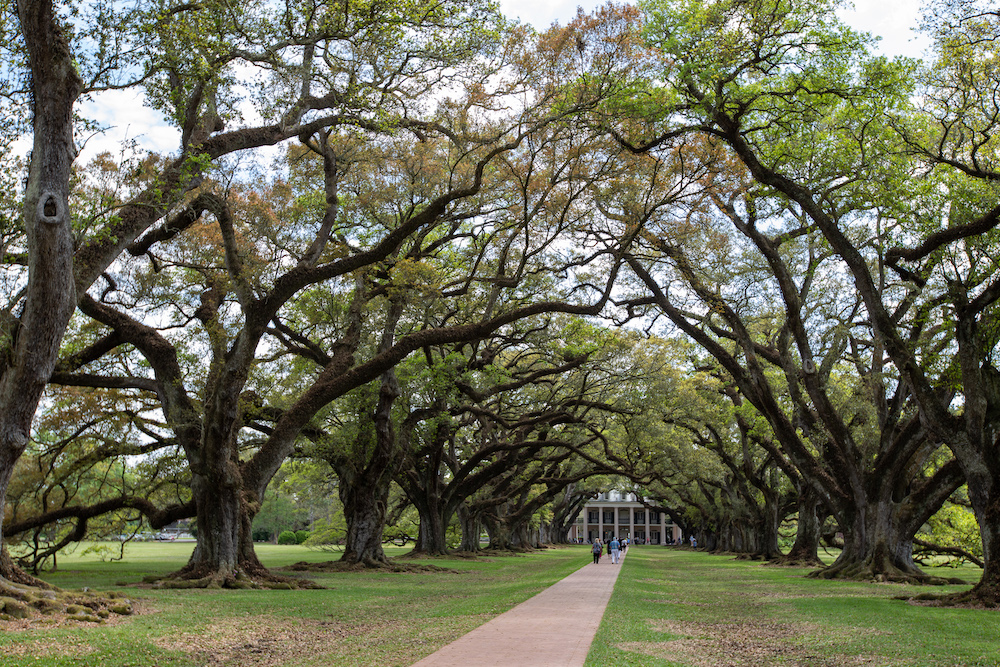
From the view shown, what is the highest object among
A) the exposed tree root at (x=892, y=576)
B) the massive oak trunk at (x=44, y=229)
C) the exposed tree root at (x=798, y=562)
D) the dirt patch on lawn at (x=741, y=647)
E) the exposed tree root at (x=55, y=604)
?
the massive oak trunk at (x=44, y=229)

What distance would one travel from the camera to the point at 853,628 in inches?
399

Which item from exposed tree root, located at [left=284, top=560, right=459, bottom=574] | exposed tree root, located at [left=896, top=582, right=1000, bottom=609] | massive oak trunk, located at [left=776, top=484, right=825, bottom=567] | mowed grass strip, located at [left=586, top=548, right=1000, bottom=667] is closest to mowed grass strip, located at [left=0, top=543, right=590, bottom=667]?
mowed grass strip, located at [left=586, top=548, right=1000, bottom=667]

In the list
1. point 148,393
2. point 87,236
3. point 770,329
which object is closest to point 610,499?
point 770,329

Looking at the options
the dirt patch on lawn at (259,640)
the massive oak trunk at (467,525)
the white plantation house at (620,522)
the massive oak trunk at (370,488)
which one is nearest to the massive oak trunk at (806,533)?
the massive oak trunk at (467,525)

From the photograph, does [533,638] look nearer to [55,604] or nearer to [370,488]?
[55,604]

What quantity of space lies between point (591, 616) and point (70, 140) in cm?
926

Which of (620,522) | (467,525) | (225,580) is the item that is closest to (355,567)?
(225,580)

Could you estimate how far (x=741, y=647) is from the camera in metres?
8.95

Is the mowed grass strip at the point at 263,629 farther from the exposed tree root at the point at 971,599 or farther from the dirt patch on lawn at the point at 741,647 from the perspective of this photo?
the exposed tree root at the point at 971,599

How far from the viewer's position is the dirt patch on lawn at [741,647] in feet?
25.7

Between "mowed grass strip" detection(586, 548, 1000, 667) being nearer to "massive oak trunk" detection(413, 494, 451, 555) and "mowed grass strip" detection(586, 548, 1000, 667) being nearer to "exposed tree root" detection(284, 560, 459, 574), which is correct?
"exposed tree root" detection(284, 560, 459, 574)

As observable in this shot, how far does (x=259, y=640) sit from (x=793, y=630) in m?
6.95

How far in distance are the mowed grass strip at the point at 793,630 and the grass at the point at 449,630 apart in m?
0.02

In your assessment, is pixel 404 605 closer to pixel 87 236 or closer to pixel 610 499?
pixel 87 236
